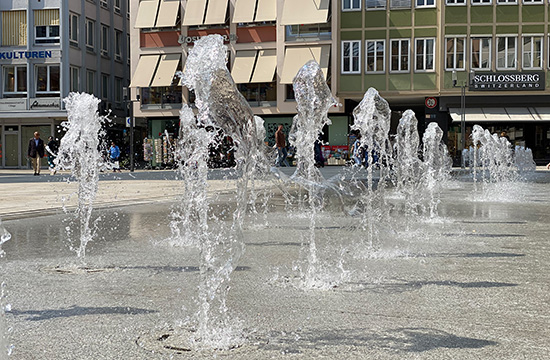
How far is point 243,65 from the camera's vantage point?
41688 millimetres

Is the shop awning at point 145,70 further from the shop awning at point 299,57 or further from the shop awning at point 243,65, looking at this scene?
the shop awning at point 299,57

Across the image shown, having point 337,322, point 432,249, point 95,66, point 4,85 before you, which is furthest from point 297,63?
point 337,322

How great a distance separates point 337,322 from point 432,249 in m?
3.67

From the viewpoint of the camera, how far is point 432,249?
8016 mm

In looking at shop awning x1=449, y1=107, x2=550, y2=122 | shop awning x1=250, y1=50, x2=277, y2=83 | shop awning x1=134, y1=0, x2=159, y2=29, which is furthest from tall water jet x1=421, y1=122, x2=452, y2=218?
shop awning x1=134, y1=0, x2=159, y2=29

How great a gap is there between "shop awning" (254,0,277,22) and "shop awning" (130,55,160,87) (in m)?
6.27

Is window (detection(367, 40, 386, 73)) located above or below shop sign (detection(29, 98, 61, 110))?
above

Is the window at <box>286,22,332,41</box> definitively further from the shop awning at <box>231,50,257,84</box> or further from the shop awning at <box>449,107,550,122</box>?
the shop awning at <box>449,107,550,122</box>

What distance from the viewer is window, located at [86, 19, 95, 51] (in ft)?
152

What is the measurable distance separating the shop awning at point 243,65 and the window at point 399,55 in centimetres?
746

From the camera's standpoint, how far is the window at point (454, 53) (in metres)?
39.9

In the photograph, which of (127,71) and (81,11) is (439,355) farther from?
(127,71)

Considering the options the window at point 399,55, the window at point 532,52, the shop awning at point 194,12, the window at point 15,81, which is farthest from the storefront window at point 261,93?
the window at point 532,52

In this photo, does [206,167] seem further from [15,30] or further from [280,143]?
[15,30]
